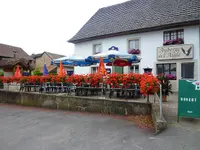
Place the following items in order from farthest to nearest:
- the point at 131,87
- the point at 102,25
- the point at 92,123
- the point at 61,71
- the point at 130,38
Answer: the point at 102,25
the point at 130,38
the point at 61,71
the point at 131,87
the point at 92,123

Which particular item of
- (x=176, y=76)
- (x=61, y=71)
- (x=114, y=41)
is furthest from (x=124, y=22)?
(x=61, y=71)

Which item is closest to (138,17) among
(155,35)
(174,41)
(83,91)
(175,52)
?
(155,35)

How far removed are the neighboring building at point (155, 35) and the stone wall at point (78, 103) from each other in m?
7.56

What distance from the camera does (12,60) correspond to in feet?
63.5

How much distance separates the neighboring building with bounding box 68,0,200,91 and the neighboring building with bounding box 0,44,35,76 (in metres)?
6.95

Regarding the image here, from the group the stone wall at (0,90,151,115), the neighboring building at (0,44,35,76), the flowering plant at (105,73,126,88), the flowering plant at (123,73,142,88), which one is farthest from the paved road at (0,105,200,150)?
the neighboring building at (0,44,35,76)

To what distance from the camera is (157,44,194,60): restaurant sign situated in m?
11.7

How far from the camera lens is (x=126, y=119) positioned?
5.74 m

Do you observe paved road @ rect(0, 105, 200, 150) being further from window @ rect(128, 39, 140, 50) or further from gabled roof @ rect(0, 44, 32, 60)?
gabled roof @ rect(0, 44, 32, 60)

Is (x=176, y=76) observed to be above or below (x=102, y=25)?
below

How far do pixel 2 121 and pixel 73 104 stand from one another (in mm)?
2849

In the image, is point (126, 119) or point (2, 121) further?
point (2, 121)

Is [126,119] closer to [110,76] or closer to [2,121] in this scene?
[110,76]

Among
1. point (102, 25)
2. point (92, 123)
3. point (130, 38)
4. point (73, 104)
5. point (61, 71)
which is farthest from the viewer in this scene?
point (102, 25)
